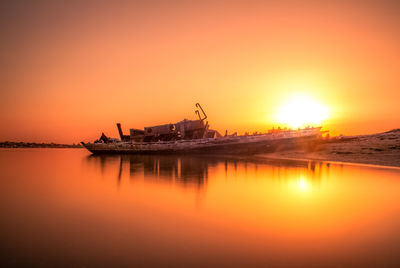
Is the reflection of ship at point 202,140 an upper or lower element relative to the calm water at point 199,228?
upper

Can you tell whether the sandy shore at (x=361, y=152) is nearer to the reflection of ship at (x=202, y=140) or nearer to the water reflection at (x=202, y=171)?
the reflection of ship at (x=202, y=140)

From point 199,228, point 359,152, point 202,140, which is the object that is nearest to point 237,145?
point 202,140

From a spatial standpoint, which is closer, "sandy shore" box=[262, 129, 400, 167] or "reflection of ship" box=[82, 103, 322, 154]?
"sandy shore" box=[262, 129, 400, 167]

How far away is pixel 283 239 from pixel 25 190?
954 cm

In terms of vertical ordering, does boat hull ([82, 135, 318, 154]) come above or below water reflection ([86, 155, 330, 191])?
above

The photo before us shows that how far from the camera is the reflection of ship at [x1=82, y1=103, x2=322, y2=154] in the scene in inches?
1224

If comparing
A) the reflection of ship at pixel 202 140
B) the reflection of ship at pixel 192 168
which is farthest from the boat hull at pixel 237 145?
the reflection of ship at pixel 192 168

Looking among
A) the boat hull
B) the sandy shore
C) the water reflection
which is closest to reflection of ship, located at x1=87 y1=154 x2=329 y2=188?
the water reflection

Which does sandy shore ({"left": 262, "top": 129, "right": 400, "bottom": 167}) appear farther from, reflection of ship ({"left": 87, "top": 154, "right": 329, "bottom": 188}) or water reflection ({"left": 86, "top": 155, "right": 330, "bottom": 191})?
reflection of ship ({"left": 87, "top": 154, "right": 329, "bottom": 188})

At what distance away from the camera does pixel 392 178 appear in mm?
12508

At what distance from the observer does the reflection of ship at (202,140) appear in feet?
102

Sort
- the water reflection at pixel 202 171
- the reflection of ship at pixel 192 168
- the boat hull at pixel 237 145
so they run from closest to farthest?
the water reflection at pixel 202 171
the reflection of ship at pixel 192 168
the boat hull at pixel 237 145

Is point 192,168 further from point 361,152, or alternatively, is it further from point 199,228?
point 361,152

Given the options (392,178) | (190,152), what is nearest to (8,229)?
(392,178)
